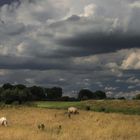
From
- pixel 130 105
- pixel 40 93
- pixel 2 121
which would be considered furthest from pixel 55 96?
pixel 2 121

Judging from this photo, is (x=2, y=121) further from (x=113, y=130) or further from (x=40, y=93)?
(x=40, y=93)

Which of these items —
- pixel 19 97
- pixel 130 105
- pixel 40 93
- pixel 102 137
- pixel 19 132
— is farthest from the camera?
pixel 40 93

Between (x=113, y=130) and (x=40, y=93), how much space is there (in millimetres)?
116257

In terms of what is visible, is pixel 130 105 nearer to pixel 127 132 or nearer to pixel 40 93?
pixel 127 132

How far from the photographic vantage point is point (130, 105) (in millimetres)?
77750

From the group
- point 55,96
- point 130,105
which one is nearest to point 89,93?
point 55,96

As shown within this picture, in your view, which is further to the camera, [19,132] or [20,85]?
[20,85]

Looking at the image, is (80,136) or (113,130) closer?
(80,136)

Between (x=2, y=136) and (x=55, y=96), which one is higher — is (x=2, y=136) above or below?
below

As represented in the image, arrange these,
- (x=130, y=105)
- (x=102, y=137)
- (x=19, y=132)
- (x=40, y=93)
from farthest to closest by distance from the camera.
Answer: (x=40, y=93)
(x=130, y=105)
(x=19, y=132)
(x=102, y=137)

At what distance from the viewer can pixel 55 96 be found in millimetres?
147250

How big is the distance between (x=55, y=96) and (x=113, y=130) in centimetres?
11850

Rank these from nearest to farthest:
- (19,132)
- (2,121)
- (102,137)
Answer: (102,137)
(19,132)
(2,121)

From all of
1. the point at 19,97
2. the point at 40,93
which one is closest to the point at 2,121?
the point at 19,97
